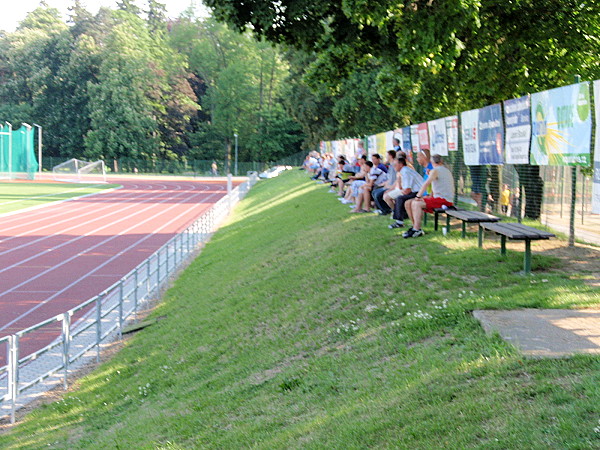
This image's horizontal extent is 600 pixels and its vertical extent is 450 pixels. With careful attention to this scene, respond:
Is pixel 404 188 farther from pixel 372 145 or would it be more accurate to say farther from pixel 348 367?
pixel 372 145

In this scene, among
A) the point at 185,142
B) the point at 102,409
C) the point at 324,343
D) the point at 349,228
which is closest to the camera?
the point at 324,343

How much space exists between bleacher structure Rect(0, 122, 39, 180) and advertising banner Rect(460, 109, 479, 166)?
56042 millimetres

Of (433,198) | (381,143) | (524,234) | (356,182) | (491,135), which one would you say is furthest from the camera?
(381,143)

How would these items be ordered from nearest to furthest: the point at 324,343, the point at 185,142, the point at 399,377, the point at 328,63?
the point at 399,377
the point at 324,343
the point at 328,63
the point at 185,142

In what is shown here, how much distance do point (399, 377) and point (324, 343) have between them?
7.66ft

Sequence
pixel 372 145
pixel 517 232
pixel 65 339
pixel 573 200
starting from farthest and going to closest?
pixel 372 145 → pixel 65 339 → pixel 573 200 → pixel 517 232

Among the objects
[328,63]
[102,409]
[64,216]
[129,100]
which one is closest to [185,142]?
[129,100]

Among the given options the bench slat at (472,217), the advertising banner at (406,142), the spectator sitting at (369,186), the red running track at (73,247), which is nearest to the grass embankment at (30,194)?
the red running track at (73,247)

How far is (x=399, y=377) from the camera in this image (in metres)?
6.04

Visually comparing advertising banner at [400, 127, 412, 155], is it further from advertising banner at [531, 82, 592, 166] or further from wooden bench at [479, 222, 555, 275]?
wooden bench at [479, 222, 555, 275]

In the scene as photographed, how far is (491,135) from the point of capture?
1216 cm

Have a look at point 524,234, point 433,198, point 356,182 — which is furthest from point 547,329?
point 356,182

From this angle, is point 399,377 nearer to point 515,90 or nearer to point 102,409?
point 102,409

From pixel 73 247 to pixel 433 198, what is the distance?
17208 millimetres
